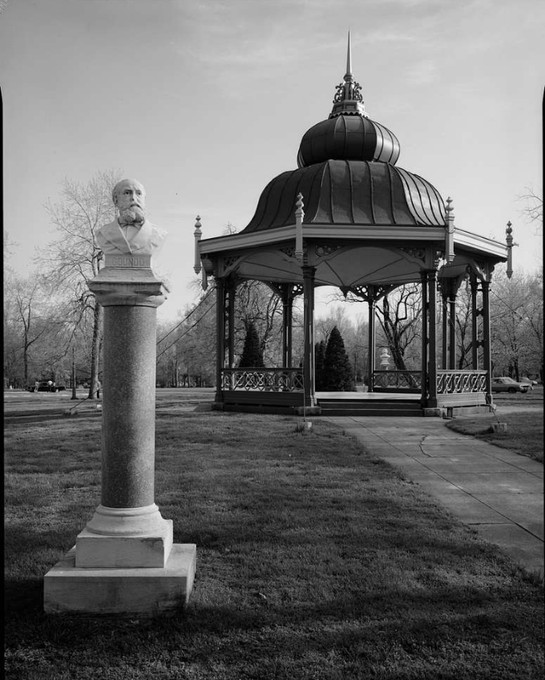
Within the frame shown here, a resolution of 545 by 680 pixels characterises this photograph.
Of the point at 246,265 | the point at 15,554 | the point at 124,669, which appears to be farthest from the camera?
the point at 246,265

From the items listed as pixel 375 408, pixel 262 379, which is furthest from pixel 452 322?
pixel 262 379

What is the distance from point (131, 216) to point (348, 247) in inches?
519

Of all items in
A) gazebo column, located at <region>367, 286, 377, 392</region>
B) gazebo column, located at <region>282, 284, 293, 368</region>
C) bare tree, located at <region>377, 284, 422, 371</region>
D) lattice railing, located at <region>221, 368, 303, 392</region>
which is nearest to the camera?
lattice railing, located at <region>221, 368, 303, 392</region>

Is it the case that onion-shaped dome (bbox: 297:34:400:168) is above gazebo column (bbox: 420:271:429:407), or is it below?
above

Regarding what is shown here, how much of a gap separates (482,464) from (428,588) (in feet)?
17.7

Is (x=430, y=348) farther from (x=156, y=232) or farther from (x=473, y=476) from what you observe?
(x=156, y=232)

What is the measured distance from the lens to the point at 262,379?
19125mm

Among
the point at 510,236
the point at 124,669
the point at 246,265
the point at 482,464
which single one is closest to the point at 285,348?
the point at 246,265

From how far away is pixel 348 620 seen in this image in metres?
4.10

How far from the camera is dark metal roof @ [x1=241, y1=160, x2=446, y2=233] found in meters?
18.1

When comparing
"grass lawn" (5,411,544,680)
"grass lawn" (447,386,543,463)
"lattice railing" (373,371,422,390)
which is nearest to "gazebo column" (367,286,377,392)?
"lattice railing" (373,371,422,390)

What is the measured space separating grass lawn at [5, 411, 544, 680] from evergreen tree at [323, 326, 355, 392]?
15.6 meters

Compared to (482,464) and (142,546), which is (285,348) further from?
(142,546)

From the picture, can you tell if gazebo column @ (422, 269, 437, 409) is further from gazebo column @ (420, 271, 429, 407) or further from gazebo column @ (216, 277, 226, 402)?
gazebo column @ (216, 277, 226, 402)
